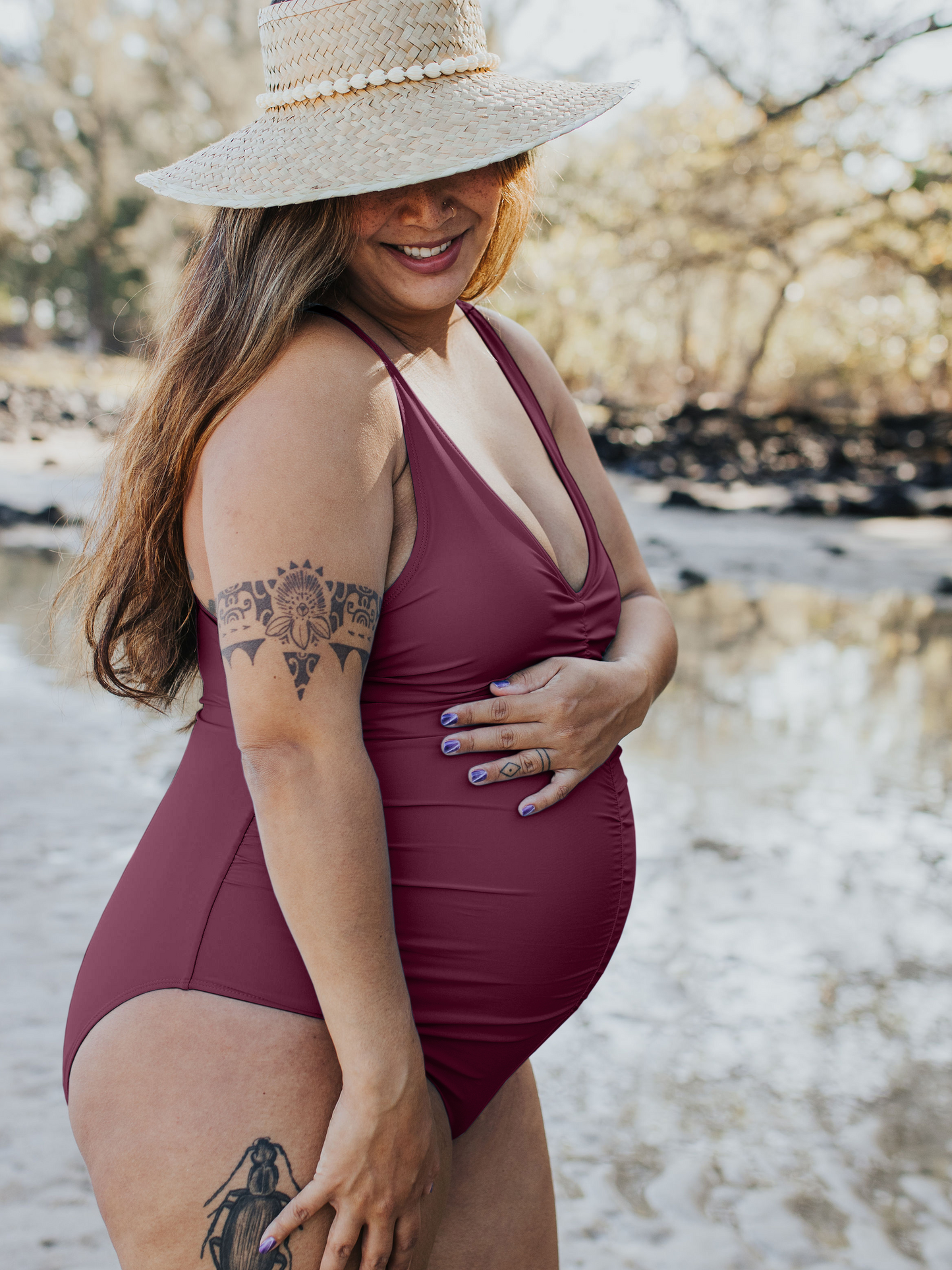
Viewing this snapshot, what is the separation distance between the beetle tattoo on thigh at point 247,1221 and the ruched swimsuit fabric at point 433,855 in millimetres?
157

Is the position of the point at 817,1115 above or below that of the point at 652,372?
above

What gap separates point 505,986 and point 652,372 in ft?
106

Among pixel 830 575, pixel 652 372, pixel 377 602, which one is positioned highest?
pixel 377 602

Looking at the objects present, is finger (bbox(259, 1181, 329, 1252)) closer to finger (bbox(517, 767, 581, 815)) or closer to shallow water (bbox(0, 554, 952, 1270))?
finger (bbox(517, 767, 581, 815))

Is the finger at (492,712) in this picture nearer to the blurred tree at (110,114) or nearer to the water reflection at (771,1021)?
the water reflection at (771,1021)

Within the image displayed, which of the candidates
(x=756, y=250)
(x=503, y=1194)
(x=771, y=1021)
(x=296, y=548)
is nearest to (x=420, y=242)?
(x=296, y=548)

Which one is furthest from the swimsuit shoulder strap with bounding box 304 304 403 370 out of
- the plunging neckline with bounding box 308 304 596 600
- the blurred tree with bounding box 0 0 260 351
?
the blurred tree with bounding box 0 0 260 351

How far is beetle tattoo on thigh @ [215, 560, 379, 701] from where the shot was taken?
1093 mm

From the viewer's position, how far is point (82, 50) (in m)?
27.1

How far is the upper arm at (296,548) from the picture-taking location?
108cm

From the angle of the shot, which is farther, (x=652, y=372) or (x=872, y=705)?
(x=652, y=372)

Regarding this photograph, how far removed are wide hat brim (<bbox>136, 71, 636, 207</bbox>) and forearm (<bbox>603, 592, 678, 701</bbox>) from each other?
2.09 feet

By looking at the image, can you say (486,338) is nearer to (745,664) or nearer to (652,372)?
(745,664)

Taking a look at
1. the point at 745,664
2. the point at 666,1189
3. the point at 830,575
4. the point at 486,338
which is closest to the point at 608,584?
the point at 486,338
